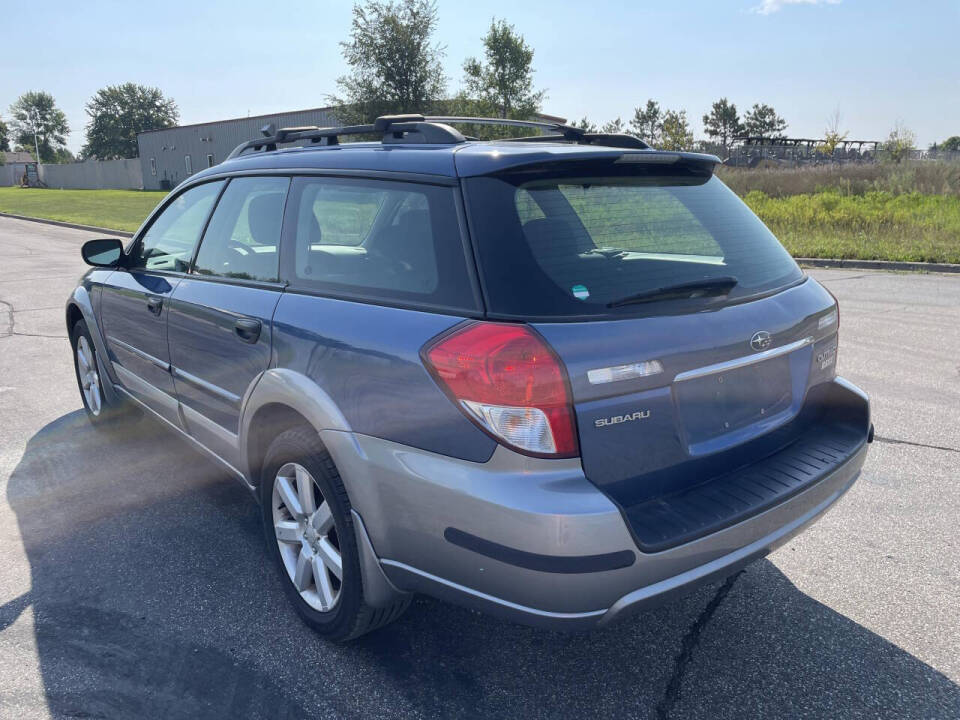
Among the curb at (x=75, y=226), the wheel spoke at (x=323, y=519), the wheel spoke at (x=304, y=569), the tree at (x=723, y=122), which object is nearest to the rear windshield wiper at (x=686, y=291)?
the wheel spoke at (x=323, y=519)

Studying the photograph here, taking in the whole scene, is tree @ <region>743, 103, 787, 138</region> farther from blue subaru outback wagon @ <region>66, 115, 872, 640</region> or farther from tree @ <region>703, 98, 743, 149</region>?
blue subaru outback wagon @ <region>66, 115, 872, 640</region>

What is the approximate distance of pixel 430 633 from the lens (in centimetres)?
276

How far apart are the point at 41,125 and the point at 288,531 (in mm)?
157253

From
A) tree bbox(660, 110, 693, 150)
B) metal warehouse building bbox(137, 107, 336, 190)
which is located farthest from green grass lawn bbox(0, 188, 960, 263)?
metal warehouse building bbox(137, 107, 336, 190)

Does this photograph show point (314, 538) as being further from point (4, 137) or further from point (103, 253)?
point (4, 137)

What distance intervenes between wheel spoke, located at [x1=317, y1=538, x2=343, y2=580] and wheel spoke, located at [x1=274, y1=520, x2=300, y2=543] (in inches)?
6.4

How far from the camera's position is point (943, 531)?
3.39 meters

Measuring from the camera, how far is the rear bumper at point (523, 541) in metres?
1.96

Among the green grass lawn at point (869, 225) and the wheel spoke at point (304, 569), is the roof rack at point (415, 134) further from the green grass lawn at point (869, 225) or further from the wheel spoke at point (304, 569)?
the green grass lawn at point (869, 225)

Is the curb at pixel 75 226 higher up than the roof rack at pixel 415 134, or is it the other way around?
the roof rack at pixel 415 134

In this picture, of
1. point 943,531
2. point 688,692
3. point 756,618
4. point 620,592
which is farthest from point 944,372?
point 620,592

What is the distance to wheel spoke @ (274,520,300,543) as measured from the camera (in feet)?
9.25

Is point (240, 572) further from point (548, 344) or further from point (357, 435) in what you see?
point (548, 344)

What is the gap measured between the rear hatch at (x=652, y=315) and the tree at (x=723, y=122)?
104555mm
